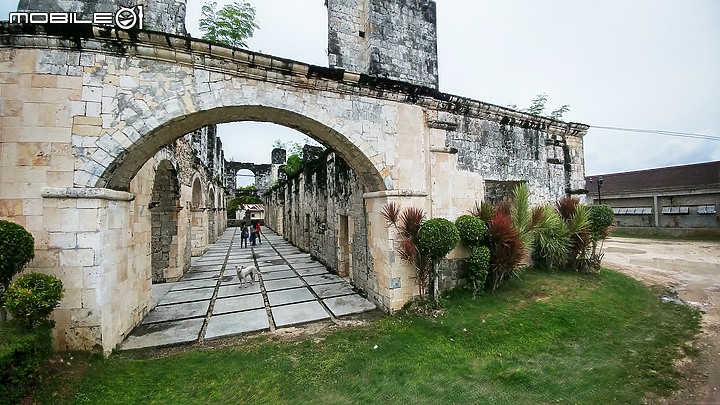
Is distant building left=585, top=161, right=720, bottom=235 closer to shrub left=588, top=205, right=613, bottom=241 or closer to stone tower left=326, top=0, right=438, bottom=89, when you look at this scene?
shrub left=588, top=205, right=613, bottom=241

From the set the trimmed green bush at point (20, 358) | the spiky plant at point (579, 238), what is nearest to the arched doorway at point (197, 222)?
the trimmed green bush at point (20, 358)

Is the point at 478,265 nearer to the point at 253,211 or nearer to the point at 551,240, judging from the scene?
the point at 551,240

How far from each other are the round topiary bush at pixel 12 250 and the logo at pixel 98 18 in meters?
2.72

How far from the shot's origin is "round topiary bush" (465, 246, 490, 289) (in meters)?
A: 5.47

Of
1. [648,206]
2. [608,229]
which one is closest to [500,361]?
[608,229]

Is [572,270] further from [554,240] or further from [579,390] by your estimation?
[579,390]

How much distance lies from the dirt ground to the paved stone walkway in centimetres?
436

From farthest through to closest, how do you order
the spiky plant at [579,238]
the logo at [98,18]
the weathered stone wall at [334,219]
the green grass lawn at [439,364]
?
the spiky plant at [579,238], the weathered stone wall at [334,219], the logo at [98,18], the green grass lawn at [439,364]

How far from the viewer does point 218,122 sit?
16.0 ft

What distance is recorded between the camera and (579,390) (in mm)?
3219

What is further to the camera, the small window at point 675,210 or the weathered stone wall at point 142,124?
the small window at point 675,210

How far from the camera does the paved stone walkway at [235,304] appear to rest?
4.61 m

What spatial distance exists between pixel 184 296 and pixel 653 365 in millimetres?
8208

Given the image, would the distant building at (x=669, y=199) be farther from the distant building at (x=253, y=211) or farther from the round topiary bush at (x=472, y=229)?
the distant building at (x=253, y=211)
